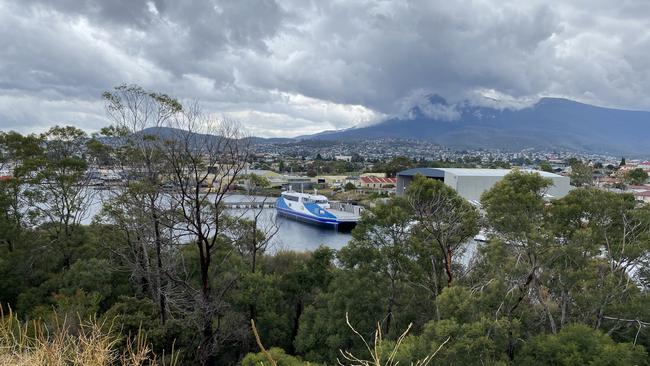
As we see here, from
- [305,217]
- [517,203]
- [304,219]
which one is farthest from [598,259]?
[304,219]

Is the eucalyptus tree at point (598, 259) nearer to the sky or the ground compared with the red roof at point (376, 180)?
nearer to the sky

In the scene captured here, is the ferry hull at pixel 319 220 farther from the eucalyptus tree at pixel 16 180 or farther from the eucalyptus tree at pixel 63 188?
the eucalyptus tree at pixel 16 180

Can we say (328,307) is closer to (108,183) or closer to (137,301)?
(137,301)

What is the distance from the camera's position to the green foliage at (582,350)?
544cm

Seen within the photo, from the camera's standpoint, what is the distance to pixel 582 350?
5.76 m

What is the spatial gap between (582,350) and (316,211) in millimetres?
25387

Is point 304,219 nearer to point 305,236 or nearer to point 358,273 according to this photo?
point 305,236

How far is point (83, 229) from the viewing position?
1173 centimetres

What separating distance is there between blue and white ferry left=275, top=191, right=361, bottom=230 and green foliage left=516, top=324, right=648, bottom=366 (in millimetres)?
23480

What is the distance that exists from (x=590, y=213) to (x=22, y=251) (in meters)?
12.4

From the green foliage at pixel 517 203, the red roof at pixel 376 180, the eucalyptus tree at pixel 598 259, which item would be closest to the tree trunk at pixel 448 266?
the green foliage at pixel 517 203

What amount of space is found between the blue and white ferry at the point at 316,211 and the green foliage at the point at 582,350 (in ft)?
77.0

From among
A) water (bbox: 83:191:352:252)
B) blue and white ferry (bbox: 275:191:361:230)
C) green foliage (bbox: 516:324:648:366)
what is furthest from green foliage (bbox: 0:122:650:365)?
blue and white ferry (bbox: 275:191:361:230)

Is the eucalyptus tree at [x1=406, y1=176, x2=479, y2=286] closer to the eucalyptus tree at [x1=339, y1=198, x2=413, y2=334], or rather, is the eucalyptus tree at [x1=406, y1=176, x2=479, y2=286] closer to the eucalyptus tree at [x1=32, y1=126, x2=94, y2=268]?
the eucalyptus tree at [x1=339, y1=198, x2=413, y2=334]
